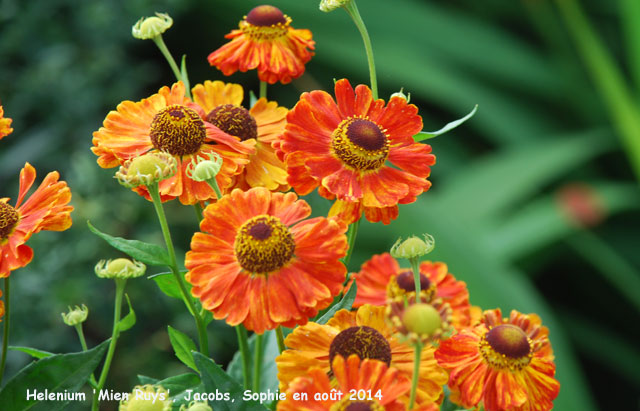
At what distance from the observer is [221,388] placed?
0.31 metres

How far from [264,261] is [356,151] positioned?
0.08 m

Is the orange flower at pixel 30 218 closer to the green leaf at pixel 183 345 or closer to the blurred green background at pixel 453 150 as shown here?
the green leaf at pixel 183 345

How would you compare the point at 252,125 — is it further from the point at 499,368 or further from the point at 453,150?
the point at 453,150

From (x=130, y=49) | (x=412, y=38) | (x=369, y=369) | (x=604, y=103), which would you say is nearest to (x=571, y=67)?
(x=604, y=103)

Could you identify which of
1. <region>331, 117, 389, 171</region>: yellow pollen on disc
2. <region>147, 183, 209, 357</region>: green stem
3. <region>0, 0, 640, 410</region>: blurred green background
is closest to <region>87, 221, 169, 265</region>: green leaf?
<region>147, 183, 209, 357</region>: green stem

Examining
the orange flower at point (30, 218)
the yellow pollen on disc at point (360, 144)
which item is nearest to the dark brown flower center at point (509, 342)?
the yellow pollen on disc at point (360, 144)

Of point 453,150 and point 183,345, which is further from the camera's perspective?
point 453,150

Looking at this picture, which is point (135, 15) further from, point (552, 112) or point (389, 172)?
point (389, 172)

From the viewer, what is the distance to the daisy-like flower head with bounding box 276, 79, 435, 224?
0.37 meters

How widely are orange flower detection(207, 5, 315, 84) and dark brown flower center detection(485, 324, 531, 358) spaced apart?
0.18 meters

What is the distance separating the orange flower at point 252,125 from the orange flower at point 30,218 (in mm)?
87

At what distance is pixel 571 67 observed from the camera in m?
1.54

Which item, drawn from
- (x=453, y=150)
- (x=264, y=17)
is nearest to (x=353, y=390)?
(x=264, y=17)

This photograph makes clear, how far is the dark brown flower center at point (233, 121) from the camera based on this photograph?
1.34 feet
